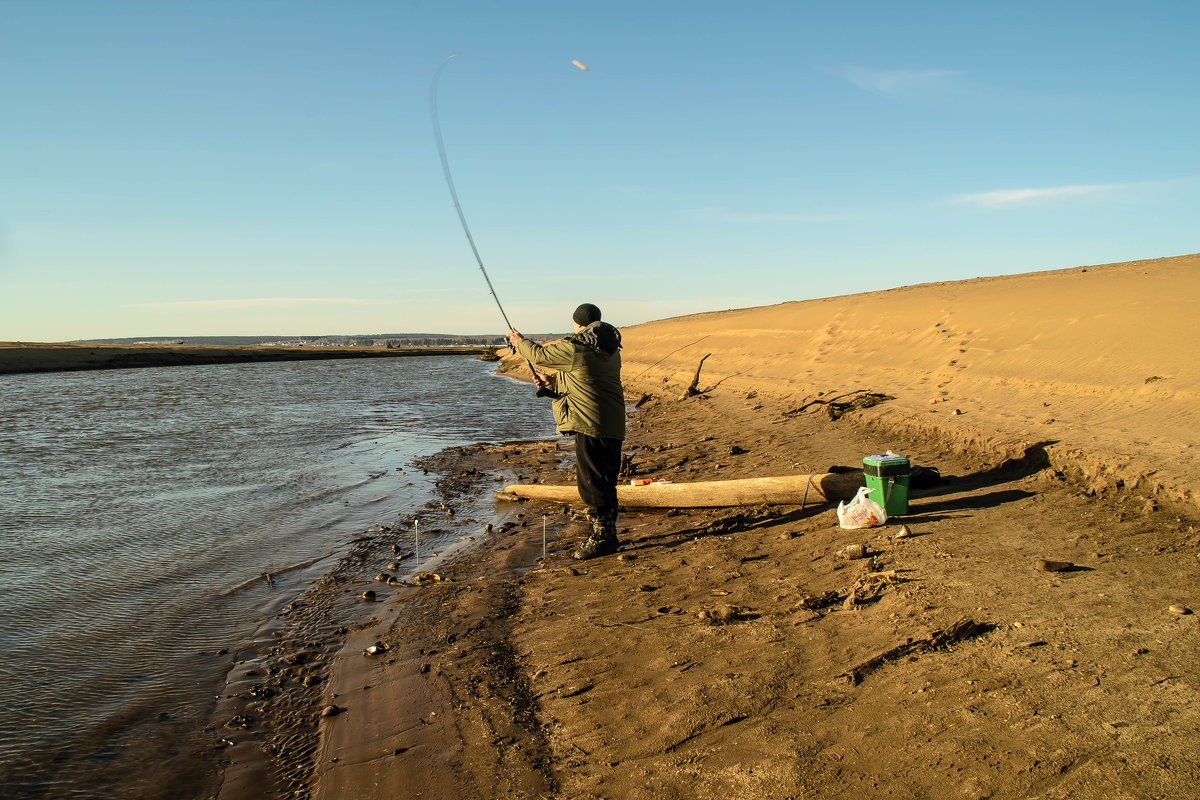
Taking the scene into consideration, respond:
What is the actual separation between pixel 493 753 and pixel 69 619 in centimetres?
445

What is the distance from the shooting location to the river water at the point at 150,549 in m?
4.29

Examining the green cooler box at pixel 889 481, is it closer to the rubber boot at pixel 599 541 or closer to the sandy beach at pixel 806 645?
the sandy beach at pixel 806 645

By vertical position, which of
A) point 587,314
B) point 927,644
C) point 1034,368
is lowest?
point 927,644

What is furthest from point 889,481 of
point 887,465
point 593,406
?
point 593,406

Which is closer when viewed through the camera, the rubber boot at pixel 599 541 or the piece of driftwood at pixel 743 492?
the rubber boot at pixel 599 541

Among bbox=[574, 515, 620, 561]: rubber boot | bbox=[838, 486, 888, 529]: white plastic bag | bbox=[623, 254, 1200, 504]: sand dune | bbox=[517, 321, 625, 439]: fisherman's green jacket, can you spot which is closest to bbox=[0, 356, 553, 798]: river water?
bbox=[574, 515, 620, 561]: rubber boot

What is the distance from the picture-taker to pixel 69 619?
19.6 ft

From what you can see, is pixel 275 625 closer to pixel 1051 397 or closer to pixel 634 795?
pixel 634 795

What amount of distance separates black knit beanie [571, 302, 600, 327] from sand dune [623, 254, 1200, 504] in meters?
4.44

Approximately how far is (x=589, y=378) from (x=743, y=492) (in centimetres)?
206

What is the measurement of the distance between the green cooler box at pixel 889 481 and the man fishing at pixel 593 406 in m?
2.08

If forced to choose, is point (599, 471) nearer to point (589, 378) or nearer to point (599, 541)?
point (599, 541)

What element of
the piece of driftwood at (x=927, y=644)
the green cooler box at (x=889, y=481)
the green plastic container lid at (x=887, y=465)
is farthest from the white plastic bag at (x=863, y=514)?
the piece of driftwood at (x=927, y=644)

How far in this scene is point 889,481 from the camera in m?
6.03
